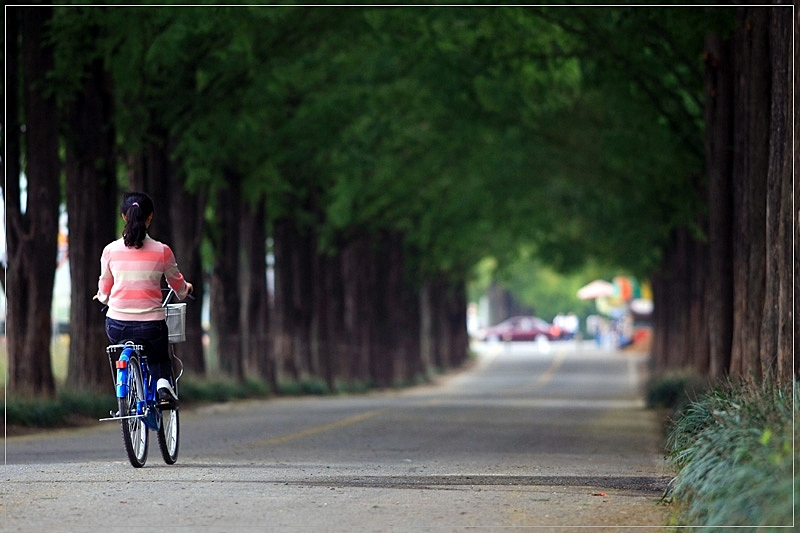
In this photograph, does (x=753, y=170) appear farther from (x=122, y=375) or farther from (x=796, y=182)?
(x=122, y=375)

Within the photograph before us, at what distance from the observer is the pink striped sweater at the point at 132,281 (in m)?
12.5

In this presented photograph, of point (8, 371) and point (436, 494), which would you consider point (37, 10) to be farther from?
point (436, 494)

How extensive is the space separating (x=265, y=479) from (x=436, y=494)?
1643 millimetres

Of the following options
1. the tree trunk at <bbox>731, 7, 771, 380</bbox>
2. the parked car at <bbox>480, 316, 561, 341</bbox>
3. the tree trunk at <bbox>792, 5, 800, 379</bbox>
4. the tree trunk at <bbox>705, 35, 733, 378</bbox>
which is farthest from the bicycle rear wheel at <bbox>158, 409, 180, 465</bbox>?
the parked car at <bbox>480, 316, 561, 341</bbox>

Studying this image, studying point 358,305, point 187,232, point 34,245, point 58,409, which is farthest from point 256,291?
point 58,409

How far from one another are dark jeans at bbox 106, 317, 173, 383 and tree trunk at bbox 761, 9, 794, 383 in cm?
478

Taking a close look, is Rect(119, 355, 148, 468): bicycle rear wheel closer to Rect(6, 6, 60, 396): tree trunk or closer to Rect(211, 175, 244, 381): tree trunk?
Rect(6, 6, 60, 396): tree trunk

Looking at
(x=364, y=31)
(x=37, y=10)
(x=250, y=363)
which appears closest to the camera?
(x=37, y=10)

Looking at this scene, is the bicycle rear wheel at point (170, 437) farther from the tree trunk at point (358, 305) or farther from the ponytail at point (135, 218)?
the tree trunk at point (358, 305)

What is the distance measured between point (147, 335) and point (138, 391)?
45 centimetres

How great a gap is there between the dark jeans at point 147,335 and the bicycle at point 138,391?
35 mm

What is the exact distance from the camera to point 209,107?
2558 cm

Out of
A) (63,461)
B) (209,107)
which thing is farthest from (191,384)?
(63,461)

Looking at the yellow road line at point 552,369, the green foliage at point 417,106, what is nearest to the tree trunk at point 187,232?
the green foliage at point 417,106
